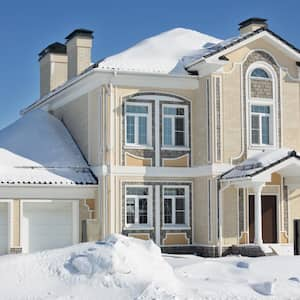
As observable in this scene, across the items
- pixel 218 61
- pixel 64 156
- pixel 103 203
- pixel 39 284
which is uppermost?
pixel 218 61

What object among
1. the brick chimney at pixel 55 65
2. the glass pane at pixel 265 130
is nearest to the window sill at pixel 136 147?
the glass pane at pixel 265 130

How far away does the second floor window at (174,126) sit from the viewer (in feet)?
89.8

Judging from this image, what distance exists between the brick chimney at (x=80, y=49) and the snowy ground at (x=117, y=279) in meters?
16.5

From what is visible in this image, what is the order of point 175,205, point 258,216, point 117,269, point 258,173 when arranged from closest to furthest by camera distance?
point 117,269 → point 258,173 → point 258,216 → point 175,205

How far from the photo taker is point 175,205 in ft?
89.8

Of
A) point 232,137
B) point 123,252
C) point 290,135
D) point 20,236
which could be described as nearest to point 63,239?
point 20,236

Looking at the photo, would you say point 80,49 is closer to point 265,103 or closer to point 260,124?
point 265,103

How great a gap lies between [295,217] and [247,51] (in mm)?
6263

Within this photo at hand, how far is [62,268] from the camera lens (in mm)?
15266

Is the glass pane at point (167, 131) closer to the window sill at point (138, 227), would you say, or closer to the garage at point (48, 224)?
the window sill at point (138, 227)

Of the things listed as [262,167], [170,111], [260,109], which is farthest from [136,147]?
[260,109]

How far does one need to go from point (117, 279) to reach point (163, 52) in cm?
1517

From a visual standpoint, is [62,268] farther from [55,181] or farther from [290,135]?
[290,135]

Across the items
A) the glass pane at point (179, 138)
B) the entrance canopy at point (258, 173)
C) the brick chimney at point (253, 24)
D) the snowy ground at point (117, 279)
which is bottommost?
the snowy ground at point (117, 279)
